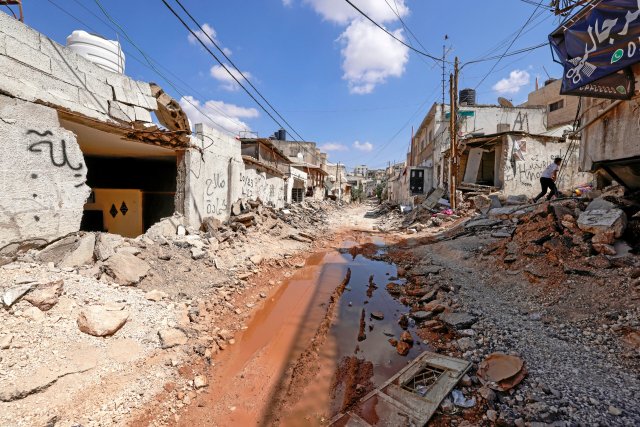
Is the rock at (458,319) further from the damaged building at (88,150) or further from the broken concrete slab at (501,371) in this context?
the damaged building at (88,150)

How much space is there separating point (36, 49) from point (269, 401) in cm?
668

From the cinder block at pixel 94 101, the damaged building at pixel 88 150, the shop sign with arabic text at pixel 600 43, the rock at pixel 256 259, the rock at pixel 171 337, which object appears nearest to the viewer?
the rock at pixel 171 337

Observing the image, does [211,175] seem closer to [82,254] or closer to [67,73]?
[67,73]

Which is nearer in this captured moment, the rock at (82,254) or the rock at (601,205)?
the rock at (82,254)

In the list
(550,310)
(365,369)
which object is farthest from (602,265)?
(365,369)

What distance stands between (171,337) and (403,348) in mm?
3321

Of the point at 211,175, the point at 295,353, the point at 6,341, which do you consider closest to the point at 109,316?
the point at 6,341

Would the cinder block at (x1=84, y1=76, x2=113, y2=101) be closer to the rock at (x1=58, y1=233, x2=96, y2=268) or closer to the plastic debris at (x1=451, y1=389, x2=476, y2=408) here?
the rock at (x1=58, y1=233, x2=96, y2=268)

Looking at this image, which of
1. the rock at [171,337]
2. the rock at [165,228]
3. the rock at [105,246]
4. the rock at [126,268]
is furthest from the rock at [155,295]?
the rock at [165,228]

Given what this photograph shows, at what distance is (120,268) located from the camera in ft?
15.8

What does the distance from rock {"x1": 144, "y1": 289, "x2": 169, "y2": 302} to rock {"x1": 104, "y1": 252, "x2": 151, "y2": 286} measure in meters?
0.36

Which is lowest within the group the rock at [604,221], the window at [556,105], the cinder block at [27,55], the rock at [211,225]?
the rock at [211,225]

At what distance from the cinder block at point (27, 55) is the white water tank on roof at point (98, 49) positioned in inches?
40.1

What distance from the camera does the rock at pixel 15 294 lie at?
3.32 meters
